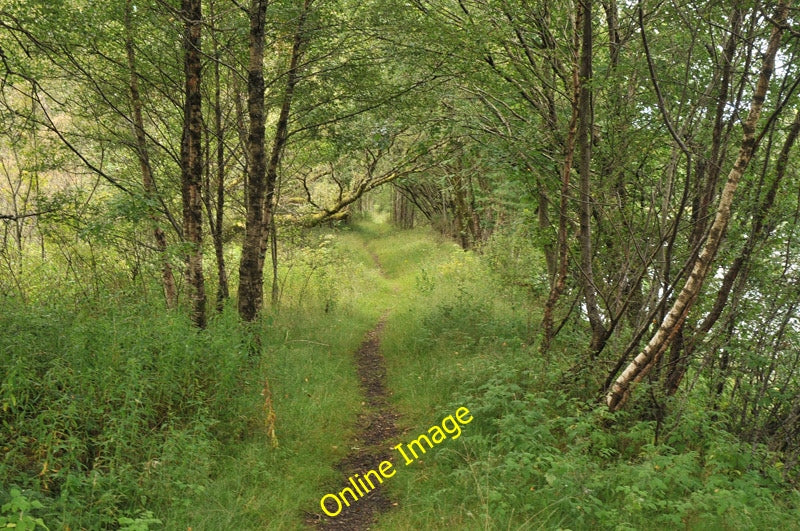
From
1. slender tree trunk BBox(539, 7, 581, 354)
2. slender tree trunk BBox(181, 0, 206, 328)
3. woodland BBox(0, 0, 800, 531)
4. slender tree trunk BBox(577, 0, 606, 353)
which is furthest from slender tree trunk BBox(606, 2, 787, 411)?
slender tree trunk BBox(181, 0, 206, 328)

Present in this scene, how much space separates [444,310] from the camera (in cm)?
1116

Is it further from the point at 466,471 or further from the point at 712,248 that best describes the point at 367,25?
the point at 466,471

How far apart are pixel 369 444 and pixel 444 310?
5210 mm

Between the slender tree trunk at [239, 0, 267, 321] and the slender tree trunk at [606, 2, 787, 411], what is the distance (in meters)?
5.42

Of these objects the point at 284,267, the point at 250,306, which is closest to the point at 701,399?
the point at 250,306

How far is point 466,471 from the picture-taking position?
15.3 feet

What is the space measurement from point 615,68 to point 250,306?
626 centimetres

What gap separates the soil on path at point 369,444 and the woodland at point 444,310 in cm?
4

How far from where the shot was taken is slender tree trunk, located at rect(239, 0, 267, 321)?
6848mm

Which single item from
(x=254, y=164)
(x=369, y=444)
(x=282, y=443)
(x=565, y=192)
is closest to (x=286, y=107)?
(x=254, y=164)

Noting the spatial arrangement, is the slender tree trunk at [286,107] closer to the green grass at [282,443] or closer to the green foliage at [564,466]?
the green grass at [282,443]

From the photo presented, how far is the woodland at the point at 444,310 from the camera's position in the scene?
14.2 ft

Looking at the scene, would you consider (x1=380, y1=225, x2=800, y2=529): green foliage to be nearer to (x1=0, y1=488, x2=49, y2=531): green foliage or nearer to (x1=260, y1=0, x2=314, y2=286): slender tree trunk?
(x1=0, y1=488, x2=49, y2=531): green foliage

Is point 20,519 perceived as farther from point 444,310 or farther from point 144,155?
point 444,310
